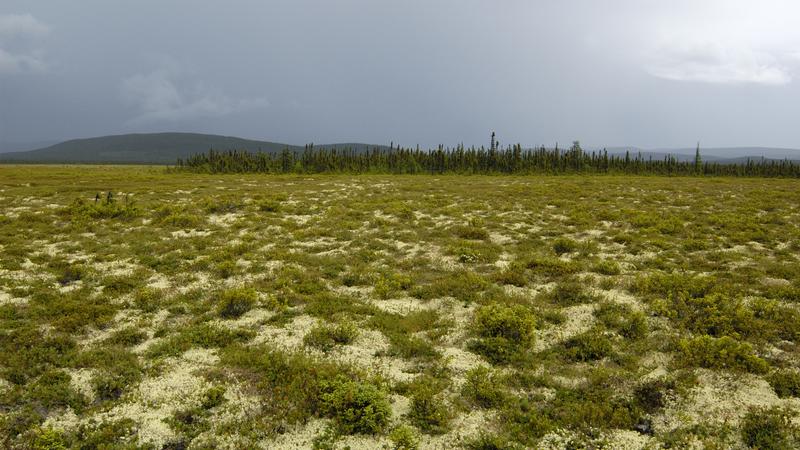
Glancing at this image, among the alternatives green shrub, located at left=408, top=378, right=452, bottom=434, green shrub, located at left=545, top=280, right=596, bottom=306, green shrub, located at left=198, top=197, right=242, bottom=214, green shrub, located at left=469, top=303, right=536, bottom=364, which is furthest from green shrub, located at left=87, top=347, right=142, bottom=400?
green shrub, located at left=198, top=197, right=242, bottom=214

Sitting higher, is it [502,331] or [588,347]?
[502,331]

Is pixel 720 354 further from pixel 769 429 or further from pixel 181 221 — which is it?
pixel 181 221

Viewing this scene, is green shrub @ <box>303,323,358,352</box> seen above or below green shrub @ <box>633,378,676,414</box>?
above

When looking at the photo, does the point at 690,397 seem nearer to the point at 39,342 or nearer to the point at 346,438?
the point at 346,438

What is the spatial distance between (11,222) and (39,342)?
19.8m

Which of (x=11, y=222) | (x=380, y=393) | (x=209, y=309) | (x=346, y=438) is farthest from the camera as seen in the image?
(x=11, y=222)

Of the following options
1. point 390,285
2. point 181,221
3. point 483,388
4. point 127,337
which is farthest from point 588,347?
point 181,221

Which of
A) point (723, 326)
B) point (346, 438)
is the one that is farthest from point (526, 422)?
point (723, 326)

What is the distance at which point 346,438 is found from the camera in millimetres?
7938

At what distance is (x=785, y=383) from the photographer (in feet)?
30.0

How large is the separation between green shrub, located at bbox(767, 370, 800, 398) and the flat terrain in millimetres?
50

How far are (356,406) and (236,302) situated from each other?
6613mm

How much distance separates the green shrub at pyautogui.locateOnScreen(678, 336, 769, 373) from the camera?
9.78 metres

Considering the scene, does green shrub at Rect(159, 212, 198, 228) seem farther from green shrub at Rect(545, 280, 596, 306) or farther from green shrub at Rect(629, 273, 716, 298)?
green shrub at Rect(629, 273, 716, 298)
